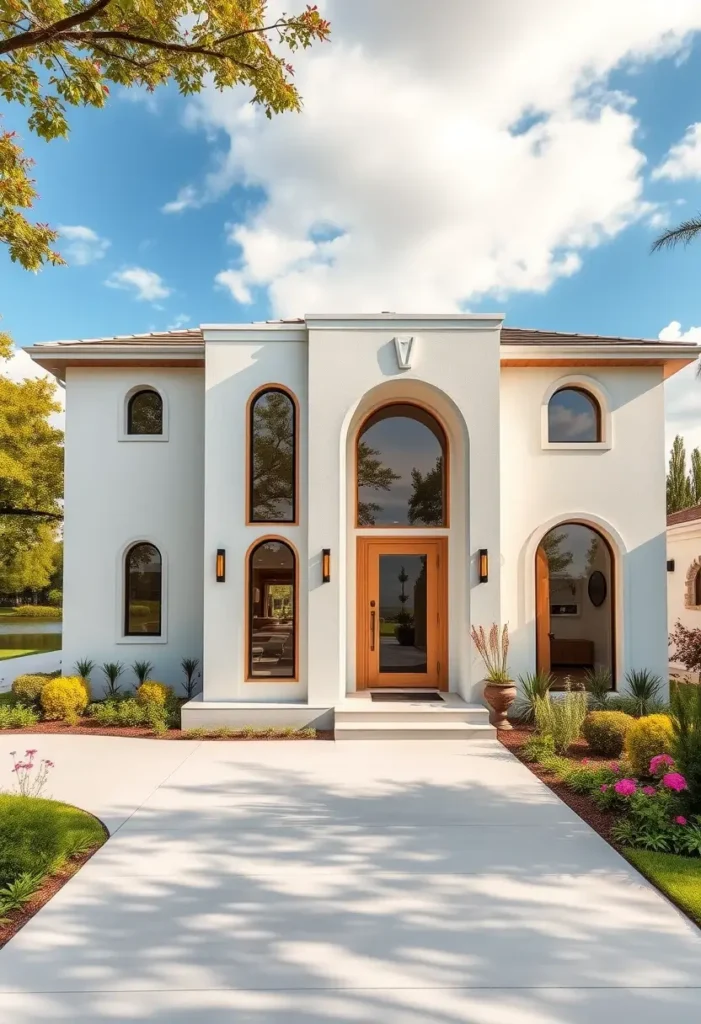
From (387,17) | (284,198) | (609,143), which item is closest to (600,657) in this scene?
(609,143)

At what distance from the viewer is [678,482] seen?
95.4ft

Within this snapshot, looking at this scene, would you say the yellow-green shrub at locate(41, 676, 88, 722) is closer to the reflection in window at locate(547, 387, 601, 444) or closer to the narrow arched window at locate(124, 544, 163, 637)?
the narrow arched window at locate(124, 544, 163, 637)

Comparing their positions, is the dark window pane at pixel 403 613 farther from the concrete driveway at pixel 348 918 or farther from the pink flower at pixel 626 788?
the pink flower at pixel 626 788

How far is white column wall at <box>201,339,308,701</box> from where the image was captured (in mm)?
10500

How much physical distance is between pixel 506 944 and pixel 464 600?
7000 mm

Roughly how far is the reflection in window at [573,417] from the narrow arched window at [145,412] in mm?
7984

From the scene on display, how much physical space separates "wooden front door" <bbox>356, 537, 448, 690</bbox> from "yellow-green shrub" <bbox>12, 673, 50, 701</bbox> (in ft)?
19.6

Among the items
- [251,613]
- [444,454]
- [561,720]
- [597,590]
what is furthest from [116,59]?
[597,590]

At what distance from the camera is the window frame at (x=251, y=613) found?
1056 cm

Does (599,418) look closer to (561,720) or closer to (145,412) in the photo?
(561,720)

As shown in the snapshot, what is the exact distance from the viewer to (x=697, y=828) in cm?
570

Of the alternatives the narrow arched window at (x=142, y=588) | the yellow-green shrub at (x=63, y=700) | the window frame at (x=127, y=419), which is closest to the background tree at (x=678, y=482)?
the window frame at (x=127, y=419)

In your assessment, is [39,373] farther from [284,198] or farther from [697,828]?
[697,828]

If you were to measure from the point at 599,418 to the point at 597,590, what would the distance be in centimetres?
342
